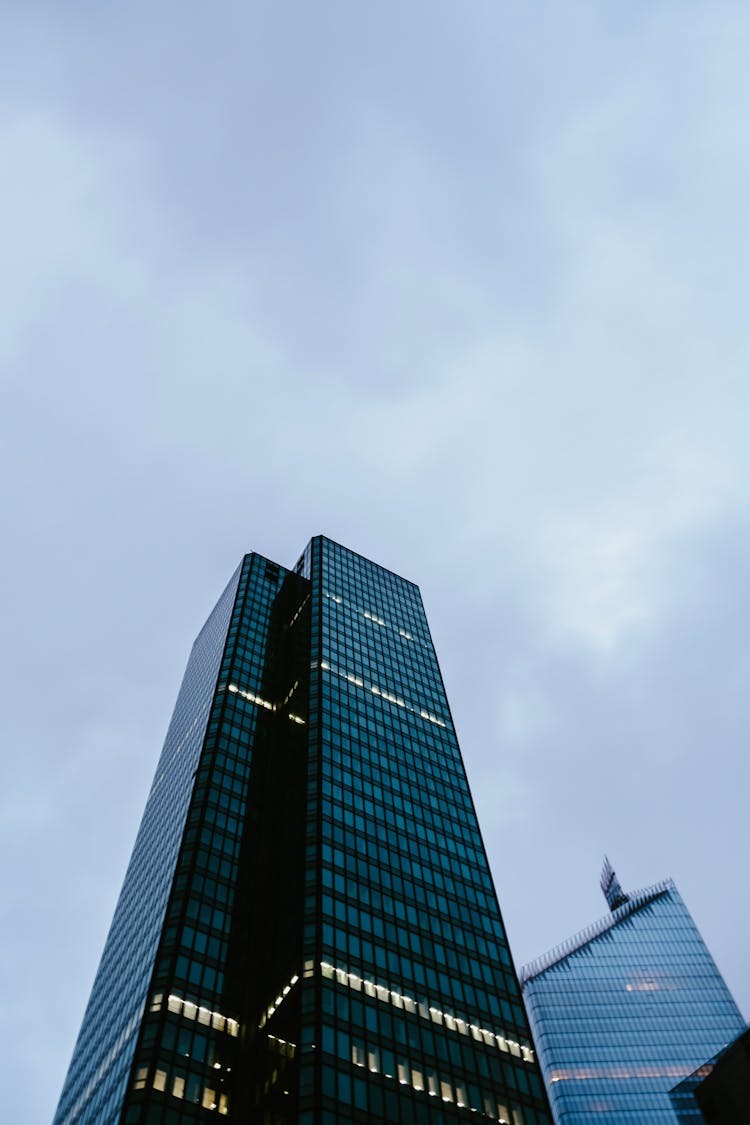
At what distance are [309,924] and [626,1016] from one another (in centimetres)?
11223

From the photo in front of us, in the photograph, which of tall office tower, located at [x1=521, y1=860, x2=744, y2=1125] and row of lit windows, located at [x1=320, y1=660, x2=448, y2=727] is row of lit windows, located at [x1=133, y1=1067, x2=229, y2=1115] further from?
tall office tower, located at [x1=521, y1=860, x2=744, y2=1125]

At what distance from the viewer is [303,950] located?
220ft

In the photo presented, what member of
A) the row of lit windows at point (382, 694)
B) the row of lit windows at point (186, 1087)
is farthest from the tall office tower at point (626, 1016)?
the row of lit windows at point (186, 1087)

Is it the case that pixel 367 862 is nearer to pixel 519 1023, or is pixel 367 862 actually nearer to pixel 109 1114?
pixel 519 1023

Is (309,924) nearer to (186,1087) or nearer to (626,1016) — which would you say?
(186,1087)

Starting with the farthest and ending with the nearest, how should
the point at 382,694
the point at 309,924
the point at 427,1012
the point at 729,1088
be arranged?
the point at 382,694 → the point at 309,924 → the point at 427,1012 → the point at 729,1088

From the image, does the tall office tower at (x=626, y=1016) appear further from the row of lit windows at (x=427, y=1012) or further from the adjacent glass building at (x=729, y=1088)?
the adjacent glass building at (x=729, y=1088)

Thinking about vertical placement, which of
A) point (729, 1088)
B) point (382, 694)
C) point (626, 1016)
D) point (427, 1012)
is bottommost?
point (729, 1088)

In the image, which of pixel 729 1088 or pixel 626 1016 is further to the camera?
pixel 626 1016

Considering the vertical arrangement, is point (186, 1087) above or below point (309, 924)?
below

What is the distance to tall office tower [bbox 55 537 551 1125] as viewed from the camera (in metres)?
60.7

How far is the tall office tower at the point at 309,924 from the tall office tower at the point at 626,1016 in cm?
7648

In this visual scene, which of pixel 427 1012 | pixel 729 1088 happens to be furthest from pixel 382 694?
pixel 729 1088

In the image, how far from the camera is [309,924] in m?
69.4
